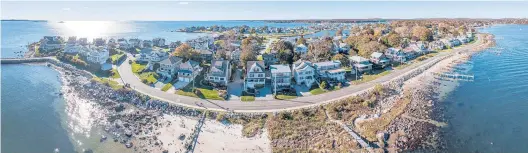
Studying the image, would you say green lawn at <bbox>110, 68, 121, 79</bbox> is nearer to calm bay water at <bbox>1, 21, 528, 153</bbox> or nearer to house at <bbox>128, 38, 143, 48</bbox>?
calm bay water at <bbox>1, 21, 528, 153</bbox>

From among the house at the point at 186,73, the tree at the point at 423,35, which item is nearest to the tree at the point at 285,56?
the house at the point at 186,73

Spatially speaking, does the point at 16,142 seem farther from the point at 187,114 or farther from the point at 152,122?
the point at 187,114

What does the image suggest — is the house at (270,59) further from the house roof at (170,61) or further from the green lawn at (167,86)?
the green lawn at (167,86)

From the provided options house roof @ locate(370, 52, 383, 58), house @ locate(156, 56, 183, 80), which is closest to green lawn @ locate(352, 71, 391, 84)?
house roof @ locate(370, 52, 383, 58)

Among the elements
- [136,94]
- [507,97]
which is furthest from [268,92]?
[507,97]

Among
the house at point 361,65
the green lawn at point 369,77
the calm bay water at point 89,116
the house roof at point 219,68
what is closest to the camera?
the calm bay water at point 89,116

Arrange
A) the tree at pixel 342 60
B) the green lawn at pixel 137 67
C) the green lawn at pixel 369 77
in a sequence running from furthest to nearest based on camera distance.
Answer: the tree at pixel 342 60, the green lawn at pixel 137 67, the green lawn at pixel 369 77
